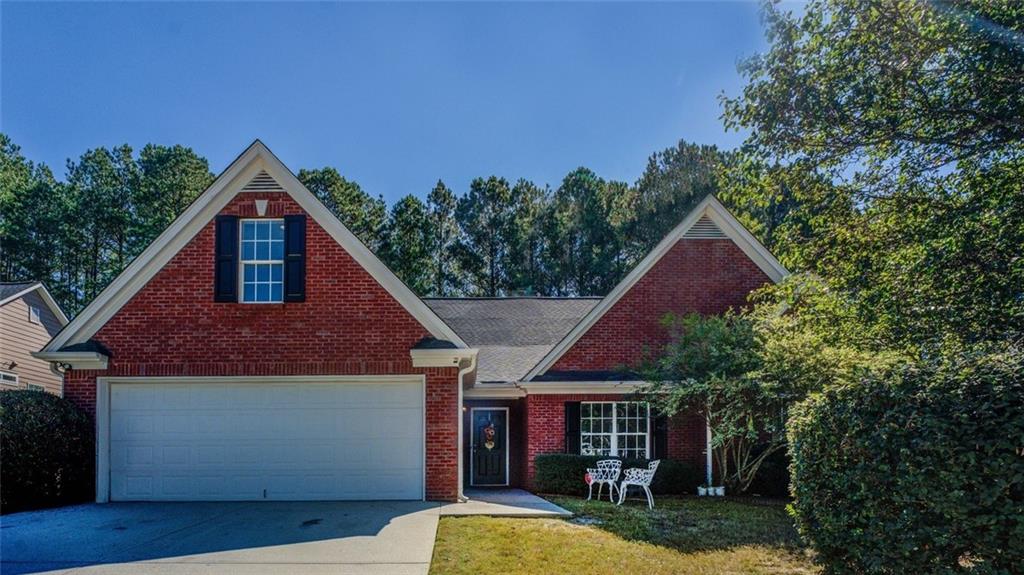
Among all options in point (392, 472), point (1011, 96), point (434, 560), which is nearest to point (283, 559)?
point (434, 560)

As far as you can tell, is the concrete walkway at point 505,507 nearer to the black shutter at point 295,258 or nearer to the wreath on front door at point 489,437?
the wreath on front door at point 489,437

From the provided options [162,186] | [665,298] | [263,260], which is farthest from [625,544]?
[162,186]

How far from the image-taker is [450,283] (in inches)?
1463

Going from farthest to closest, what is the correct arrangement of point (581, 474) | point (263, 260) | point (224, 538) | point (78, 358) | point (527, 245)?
point (527, 245) → point (581, 474) → point (263, 260) → point (78, 358) → point (224, 538)

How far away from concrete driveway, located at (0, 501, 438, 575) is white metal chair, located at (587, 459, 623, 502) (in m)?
3.35

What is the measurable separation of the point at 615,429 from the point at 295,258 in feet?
25.4

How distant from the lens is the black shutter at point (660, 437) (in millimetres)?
14688

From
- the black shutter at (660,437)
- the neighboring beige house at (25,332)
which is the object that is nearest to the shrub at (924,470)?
the black shutter at (660,437)

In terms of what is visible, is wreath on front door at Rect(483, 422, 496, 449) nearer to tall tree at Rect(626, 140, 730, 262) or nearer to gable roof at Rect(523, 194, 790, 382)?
gable roof at Rect(523, 194, 790, 382)

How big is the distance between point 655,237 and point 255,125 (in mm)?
23365

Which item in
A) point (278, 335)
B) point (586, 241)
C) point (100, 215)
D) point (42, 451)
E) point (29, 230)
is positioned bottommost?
point (42, 451)

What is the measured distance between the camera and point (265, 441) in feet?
37.8

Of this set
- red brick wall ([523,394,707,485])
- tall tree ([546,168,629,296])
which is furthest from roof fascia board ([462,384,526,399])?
tall tree ([546,168,629,296])

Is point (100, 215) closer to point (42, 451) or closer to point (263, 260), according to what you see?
point (42, 451)
